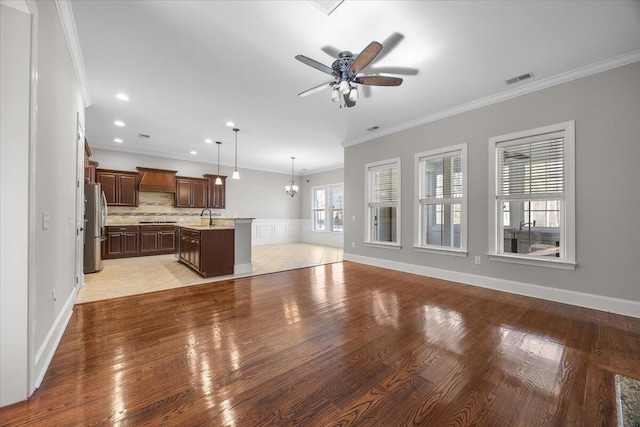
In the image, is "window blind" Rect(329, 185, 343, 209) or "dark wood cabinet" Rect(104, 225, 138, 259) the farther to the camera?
"window blind" Rect(329, 185, 343, 209)

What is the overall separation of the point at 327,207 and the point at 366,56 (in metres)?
7.43

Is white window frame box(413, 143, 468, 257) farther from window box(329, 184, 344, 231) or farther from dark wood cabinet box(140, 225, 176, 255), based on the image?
dark wood cabinet box(140, 225, 176, 255)

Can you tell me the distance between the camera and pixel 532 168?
371 cm

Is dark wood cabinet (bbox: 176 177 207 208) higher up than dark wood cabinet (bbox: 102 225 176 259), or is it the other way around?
dark wood cabinet (bbox: 176 177 207 208)

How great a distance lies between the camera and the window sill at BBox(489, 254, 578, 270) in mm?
3340

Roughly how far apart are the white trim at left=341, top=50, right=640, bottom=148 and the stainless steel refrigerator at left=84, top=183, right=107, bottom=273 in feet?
18.8

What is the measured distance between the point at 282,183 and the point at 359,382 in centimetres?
917

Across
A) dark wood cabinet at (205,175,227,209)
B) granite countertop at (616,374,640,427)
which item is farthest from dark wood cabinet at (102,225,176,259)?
granite countertop at (616,374,640,427)

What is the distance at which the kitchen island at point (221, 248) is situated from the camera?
4551 millimetres

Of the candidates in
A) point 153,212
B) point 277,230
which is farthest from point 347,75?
point 277,230

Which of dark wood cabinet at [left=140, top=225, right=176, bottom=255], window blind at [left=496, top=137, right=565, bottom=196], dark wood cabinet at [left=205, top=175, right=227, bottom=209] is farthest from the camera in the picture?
dark wood cabinet at [left=205, top=175, right=227, bottom=209]

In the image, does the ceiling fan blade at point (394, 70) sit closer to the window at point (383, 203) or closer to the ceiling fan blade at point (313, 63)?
the ceiling fan blade at point (313, 63)

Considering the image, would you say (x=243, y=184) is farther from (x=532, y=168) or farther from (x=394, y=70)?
(x=532, y=168)

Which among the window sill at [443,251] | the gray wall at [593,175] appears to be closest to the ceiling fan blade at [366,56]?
the gray wall at [593,175]
